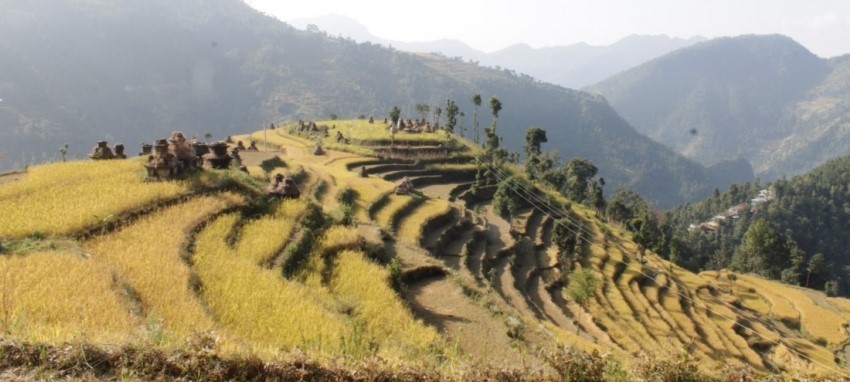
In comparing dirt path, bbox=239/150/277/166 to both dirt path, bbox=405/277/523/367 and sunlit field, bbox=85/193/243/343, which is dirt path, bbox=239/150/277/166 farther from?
dirt path, bbox=405/277/523/367

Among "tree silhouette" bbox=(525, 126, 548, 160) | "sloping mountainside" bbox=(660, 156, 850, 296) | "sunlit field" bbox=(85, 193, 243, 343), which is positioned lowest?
"sloping mountainside" bbox=(660, 156, 850, 296)

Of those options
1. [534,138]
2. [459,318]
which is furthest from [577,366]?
[534,138]

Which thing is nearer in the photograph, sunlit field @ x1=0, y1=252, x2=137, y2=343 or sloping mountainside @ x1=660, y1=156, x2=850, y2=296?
sunlit field @ x1=0, y1=252, x2=137, y2=343

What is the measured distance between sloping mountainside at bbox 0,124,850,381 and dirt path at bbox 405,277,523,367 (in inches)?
2.8

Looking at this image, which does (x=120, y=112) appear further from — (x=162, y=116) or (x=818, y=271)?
(x=818, y=271)

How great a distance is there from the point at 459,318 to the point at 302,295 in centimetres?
488

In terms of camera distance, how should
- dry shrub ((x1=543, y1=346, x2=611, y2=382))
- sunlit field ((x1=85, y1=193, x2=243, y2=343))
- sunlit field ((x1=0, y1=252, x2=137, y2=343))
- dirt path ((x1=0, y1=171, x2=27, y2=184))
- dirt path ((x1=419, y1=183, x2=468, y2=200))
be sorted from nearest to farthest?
sunlit field ((x1=0, y1=252, x2=137, y2=343)), dry shrub ((x1=543, y1=346, x2=611, y2=382)), sunlit field ((x1=85, y1=193, x2=243, y2=343)), dirt path ((x1=0, y1=171, x2=27, y2=184)), dirt path ((x1=419, y1=183, x2=468, y2=200))

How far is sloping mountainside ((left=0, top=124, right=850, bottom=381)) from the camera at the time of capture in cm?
675

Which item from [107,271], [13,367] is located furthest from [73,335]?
[107,271]

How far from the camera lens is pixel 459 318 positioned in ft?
48.3

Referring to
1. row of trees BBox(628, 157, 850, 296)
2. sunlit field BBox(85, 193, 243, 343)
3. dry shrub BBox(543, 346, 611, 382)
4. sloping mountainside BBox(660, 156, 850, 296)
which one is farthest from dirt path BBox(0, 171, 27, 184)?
sloping mountainside BBox(660, 156, 850, 296)

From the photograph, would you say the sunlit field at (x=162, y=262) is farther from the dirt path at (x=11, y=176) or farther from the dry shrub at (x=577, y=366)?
the dirt path at (x=11, y=176)

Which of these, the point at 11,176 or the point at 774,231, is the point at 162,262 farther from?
the point at 774,231

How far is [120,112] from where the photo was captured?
159375 mm
